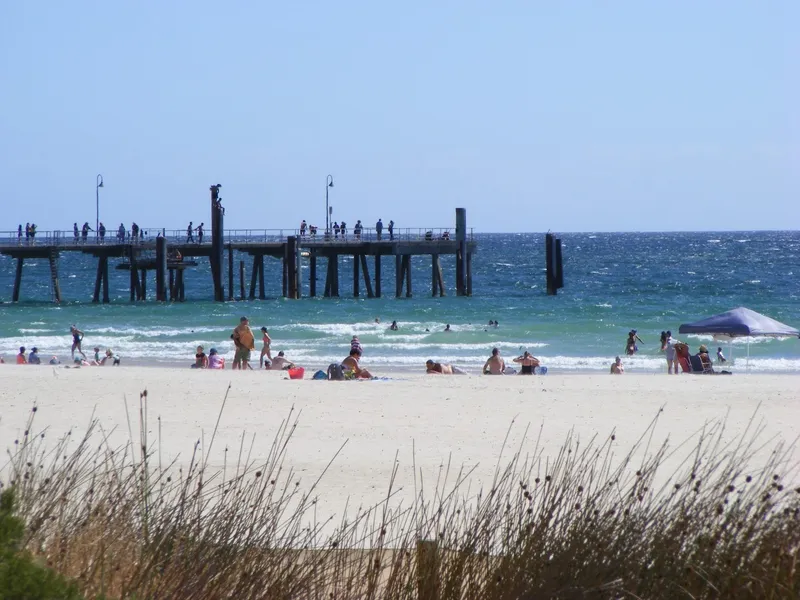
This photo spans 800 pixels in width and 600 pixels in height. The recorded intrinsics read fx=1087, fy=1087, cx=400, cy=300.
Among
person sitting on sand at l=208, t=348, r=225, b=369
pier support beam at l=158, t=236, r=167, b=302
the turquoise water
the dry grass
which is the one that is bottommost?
the turquoise water

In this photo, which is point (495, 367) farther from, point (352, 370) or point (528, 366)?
point (352, 370)

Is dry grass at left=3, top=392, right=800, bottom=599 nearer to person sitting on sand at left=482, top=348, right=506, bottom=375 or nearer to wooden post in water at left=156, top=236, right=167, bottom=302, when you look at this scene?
person sitting on sand at left=482, top=348, right=506, bottom=375

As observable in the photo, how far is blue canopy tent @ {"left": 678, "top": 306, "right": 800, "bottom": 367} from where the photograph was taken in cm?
1931

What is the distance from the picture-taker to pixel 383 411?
12734mm

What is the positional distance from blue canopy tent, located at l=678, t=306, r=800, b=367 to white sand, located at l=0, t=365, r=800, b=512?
1545 mm

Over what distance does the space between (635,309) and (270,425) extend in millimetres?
35450

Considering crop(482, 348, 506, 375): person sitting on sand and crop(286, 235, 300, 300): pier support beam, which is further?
crop(286, 235, 300, 300): pier support beam

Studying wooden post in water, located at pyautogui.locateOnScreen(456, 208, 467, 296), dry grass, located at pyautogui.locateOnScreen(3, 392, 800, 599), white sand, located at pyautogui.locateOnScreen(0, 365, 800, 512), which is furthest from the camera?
wooden post in water, located at pyautogui.locateOnScreen(456, 208, 467, 296)

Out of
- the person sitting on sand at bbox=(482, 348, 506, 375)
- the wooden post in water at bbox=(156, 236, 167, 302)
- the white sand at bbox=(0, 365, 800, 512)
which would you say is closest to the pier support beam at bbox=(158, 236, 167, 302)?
the wooden post in water at bbox=(156, 236, 167, 302)

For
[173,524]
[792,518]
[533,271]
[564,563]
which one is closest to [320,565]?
[173,524]

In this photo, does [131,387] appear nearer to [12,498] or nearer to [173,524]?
[173,524]

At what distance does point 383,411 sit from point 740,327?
30.0 feet

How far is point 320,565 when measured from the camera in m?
3.98

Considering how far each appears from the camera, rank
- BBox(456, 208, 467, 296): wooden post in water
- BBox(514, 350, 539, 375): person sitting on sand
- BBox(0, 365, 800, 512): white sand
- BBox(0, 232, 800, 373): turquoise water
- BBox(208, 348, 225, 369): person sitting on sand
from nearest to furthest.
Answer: BBox(0, 365, 800, 512): white sand → BBox(514, 350, 539, 375): person sitting on sand → BBox(208, 348, 225, 369): person sitting on sand → BBox(0, 232, 800, 373): turquoise water → BBox(456, 208, 467, 296): wooden post in water
